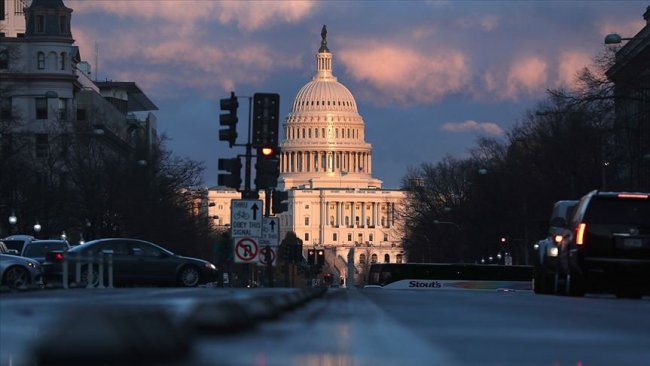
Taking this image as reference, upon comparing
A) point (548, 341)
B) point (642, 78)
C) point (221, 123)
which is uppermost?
point (642, 78)

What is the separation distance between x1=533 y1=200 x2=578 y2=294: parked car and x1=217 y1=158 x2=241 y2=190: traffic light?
24.3ft

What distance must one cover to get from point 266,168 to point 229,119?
1.47 m

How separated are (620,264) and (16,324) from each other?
1765cm

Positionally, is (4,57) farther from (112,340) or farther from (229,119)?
(112,340)

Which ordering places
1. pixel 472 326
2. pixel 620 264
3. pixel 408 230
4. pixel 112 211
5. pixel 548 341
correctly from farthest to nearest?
pixel 408 230
pixel 112 211
pixel 620 264
pixel 472 326
pixel 548 341

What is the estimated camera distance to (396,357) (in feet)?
24.0

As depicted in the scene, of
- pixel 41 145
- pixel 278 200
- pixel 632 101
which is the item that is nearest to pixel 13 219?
pixel 632 101

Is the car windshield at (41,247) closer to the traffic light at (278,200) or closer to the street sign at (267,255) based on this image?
the traffic light at (278,200)

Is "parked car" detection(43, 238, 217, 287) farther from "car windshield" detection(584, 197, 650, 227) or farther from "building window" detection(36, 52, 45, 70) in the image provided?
"building window" detection(36, 52, 45, 70)

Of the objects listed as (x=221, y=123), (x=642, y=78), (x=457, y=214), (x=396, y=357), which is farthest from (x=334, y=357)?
(x=457, y=214)

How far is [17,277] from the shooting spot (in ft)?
111

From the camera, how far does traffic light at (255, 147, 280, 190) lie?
3731 centimetres

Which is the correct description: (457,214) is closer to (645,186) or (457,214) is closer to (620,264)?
(645,186)

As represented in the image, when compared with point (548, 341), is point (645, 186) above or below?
above
